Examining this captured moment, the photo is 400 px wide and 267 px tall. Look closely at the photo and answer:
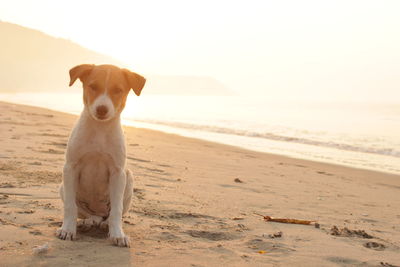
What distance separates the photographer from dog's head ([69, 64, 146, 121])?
3.98 m

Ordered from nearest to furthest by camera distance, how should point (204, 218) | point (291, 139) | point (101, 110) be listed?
1. point (101, 110)
2. point (204, 218)
3. point (291, 139)

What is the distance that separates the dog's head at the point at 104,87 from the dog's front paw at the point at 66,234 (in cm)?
103

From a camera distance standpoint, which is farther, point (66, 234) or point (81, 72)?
point (81, 72)

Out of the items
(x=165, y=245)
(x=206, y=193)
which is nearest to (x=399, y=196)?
(x=206, y=193)

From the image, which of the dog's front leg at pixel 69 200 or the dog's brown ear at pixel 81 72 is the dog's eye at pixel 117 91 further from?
the dog's front leg at pixel 69 200

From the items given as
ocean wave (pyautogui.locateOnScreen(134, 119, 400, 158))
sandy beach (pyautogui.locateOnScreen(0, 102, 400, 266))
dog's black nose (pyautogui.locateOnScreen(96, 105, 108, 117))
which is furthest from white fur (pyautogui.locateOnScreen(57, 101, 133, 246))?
ocean wave (pyautogui.locateOnScreen(134, 119, 400, 158))

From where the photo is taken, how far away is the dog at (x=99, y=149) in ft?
13.3

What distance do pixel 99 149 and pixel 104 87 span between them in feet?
1.92

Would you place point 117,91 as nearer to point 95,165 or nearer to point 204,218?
point 95,165

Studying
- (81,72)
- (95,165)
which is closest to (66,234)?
(95,165)

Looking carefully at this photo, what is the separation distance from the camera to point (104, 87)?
13.2 ft

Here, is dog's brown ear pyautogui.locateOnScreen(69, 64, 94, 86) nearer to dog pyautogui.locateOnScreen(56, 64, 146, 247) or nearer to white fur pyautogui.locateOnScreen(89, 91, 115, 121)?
dog pyautogui.locateOnScreen(56, 64, 146, 247)

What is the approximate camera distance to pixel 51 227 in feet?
14.3

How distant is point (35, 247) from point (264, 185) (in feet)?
17.3
